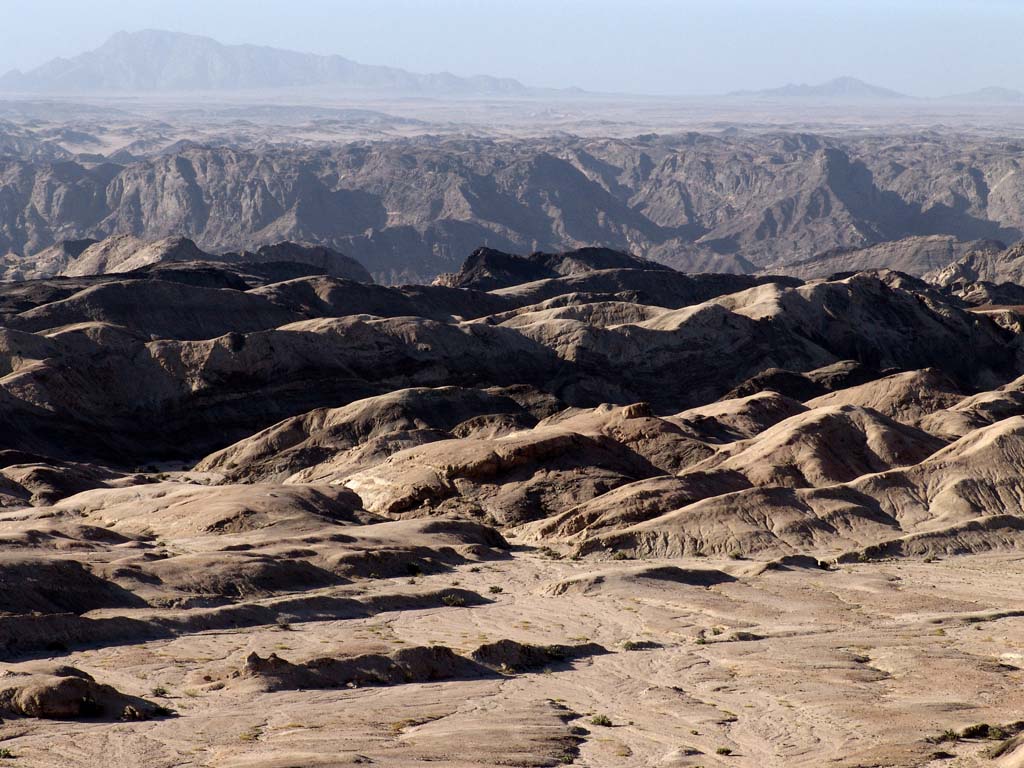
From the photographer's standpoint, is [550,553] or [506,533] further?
[506,533]

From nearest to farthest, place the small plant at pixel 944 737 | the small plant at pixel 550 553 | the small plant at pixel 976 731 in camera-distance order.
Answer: the small plant at pixel 944 737, the small plant at pixel 976 731, the small plant at pixel 550 553

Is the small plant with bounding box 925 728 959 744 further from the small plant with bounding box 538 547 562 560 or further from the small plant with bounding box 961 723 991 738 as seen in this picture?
the small plant with bounding box 538 547 562 560

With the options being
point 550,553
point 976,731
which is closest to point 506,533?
point 550,553

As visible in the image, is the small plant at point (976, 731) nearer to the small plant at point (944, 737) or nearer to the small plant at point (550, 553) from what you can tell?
the small plant at point (944, 737)

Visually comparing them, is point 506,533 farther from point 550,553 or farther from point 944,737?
point 944,737

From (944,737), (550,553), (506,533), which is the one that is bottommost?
(506,533)

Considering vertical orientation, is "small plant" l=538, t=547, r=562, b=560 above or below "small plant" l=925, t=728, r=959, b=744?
below

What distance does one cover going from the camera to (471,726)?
96.2 ft

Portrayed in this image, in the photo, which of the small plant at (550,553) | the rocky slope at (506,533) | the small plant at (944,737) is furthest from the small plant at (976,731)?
the small plant at (550,553)

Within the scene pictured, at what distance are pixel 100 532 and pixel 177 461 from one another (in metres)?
31.8

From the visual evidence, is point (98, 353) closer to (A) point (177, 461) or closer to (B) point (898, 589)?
(A) point (177, 461)

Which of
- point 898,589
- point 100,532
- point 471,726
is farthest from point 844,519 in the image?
point 471,726

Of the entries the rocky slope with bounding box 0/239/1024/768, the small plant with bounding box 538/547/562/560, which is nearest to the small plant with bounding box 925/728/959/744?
the rocky slope with bounding box 0/239/1024/768

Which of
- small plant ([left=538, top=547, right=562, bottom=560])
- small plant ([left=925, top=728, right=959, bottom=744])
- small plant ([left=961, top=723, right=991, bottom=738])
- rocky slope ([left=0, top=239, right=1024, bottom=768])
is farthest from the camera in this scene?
small plant ([left=538, top=547, right=562, bottom=560])
